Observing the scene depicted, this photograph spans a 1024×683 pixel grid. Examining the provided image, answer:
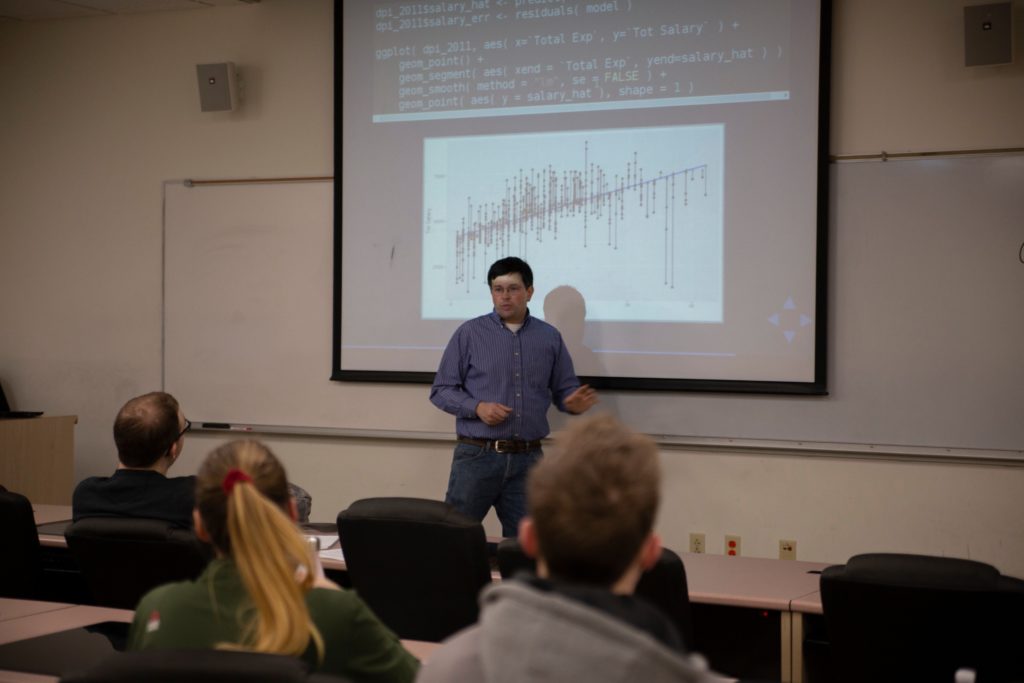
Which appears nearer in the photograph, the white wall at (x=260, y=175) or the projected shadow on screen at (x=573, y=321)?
the white wall at (x=260, y=175)

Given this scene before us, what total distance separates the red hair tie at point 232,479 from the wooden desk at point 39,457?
409 cm

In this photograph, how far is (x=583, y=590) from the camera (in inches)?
45.8

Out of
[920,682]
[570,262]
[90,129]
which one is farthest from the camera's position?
[90,129]

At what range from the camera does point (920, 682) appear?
2.29 metres

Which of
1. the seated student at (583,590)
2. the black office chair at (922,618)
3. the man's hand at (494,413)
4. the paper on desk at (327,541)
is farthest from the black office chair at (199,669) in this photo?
the man's hand at (494,413)

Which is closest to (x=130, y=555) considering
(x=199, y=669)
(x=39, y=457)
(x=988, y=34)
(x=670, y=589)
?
(x=670, y=589)

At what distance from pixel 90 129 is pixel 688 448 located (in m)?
3.84

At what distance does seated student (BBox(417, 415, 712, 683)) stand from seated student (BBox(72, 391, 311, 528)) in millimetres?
1665

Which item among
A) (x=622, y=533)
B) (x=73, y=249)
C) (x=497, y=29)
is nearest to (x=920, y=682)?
(x=622, y=533)

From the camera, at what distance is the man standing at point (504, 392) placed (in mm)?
4465

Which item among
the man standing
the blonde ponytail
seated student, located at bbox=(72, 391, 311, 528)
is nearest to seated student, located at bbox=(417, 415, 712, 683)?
the blonde ponytail

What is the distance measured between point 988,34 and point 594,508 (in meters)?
3.88

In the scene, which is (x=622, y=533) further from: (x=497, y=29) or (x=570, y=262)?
(x=497, y=29)

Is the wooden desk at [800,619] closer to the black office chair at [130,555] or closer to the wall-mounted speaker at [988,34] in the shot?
the black office chair at [130,555]
